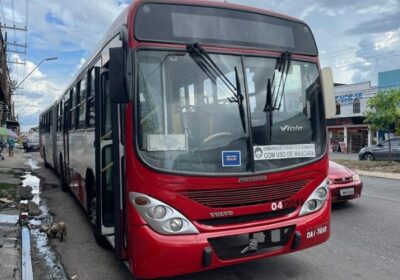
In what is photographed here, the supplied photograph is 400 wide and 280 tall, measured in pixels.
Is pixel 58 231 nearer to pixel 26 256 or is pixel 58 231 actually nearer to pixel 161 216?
pixel 26 256

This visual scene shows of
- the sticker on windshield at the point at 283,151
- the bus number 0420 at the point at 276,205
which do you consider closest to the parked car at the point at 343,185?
the sticker on windshield at the point at 283,151

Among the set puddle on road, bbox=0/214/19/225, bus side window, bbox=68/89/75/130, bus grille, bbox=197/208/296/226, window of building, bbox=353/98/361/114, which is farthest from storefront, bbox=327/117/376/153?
bus grille, bbox=197/208/296/226

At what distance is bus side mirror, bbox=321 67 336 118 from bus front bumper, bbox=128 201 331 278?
57.3 inches

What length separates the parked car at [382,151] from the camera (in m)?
24.7

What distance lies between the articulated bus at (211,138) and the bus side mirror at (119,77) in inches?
0.4

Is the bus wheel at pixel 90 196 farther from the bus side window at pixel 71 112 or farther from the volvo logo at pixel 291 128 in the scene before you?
→ the volvo logo at pixel 291 128

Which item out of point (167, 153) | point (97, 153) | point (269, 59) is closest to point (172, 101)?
point (167, 153)

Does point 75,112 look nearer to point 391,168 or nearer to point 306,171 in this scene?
point 306,171

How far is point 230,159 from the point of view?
4.28 m

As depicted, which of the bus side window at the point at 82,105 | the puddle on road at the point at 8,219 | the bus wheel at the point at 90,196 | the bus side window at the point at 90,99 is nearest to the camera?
the bus side window at the point at 90,99

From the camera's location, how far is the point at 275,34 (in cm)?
485

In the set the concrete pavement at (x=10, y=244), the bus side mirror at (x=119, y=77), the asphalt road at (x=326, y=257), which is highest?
the bus side mirror at (x=119, y=77)

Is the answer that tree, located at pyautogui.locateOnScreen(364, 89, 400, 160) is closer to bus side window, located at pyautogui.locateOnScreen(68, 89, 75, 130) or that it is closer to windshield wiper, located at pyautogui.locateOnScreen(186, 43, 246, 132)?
bus side window, located at pyautogui.locateOnScreen(68, 89, 75, 130)

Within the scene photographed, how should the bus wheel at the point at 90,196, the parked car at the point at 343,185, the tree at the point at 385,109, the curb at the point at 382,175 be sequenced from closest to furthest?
1. the bus wheel at the point at 90,196
2. the parked car at the point at 343,185
3. the curb at the point at 382,175
4. the tree at the point at 385,109
